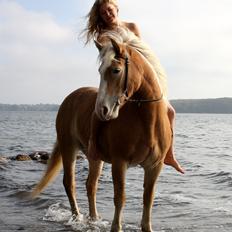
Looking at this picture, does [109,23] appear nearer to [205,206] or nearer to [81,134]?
[81,134]

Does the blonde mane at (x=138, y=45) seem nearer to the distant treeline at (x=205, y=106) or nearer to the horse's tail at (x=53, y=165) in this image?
the horse's tail at (x=53, y=165)

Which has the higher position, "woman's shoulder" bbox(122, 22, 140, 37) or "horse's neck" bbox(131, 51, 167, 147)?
"woman's shoulder" bbox(122, 22, 140, 37)

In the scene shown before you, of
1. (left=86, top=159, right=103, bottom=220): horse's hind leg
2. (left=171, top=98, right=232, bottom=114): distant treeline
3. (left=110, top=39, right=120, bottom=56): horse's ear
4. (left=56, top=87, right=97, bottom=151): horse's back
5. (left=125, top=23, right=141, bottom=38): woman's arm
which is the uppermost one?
(left=125, top=23, right=141, bottom=38): woman's arm

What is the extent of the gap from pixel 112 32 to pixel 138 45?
0.37 meters

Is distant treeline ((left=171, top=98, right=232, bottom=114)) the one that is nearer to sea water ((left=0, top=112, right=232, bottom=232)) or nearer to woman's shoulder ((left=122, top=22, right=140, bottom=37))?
sea water ((left=0, top=112, right=232, bottom=232))

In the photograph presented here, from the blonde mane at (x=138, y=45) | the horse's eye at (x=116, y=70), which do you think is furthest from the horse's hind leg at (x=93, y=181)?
the horse's eye at (x=116, y=70)

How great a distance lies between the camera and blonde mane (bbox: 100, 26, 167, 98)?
5465 mm

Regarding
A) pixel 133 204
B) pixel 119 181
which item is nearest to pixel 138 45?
pixel 119 181

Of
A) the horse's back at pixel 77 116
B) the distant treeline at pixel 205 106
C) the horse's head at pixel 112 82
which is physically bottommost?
the distant treeline at pixel 205 106

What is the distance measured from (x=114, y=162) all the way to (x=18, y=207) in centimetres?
428

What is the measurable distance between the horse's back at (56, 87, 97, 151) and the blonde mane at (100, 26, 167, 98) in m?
1.24

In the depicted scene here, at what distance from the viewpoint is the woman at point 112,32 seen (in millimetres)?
5566

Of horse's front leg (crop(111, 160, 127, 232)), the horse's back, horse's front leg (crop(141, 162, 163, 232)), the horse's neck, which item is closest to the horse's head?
the horse's neck

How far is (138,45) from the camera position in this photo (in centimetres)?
560
